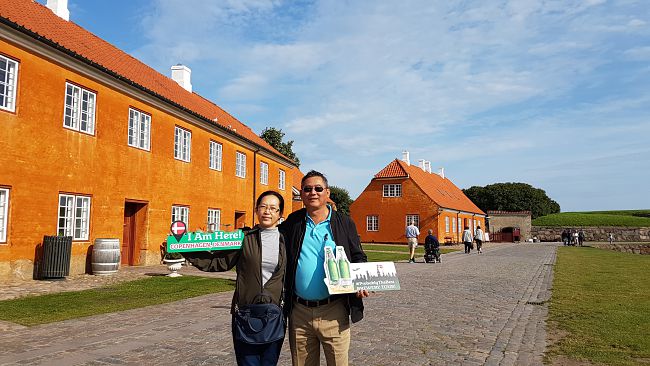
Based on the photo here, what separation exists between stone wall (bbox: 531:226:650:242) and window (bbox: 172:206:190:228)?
56.3m

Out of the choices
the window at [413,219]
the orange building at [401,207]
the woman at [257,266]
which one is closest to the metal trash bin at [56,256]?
the woman at [257,266]

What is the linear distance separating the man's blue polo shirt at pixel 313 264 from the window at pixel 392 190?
128 ft

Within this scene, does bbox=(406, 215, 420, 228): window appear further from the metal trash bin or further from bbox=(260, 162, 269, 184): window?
the metal trash bin

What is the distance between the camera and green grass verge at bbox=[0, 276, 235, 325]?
768 centimetres

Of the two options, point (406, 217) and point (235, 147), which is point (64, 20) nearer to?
point (235, 147)

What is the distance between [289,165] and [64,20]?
626 inches

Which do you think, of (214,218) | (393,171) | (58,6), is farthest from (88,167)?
(393,171)

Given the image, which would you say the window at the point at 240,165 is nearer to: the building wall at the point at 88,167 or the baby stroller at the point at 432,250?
the building wall at the point at 88,167

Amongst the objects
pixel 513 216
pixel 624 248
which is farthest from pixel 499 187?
pixel 624 248

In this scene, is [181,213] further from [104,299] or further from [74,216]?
[104,299]

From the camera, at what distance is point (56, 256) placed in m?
12.0

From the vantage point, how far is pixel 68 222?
1298 centimetres

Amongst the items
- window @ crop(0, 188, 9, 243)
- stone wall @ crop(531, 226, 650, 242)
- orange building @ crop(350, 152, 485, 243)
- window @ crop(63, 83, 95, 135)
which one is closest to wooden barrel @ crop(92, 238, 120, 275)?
window @ crop(0, 188, 9, 243)

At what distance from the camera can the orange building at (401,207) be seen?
133ft
